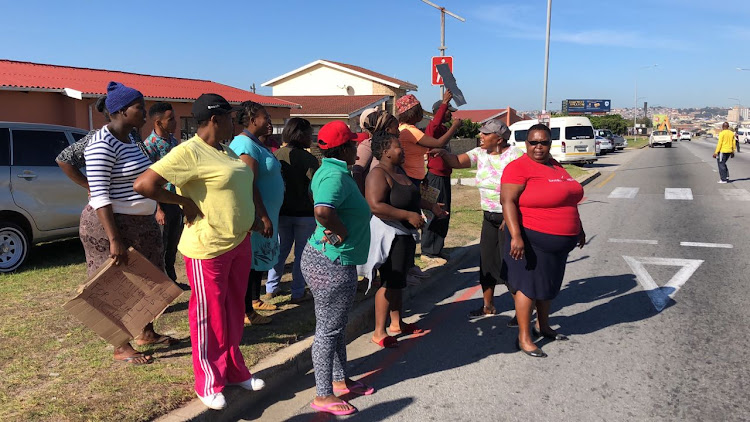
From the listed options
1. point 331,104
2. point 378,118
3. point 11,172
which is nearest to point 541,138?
point 378,118

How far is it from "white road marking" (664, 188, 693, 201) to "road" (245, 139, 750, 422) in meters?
6.81

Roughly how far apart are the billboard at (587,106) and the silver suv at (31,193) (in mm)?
126581

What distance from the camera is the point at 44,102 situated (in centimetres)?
1680

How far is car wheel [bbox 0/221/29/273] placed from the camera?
6559 millimetres

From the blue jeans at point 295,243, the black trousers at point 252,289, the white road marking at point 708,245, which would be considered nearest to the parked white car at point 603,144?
the white road marking at point 708,245

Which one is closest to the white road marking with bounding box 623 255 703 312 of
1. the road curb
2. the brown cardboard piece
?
the brown cardboard piece

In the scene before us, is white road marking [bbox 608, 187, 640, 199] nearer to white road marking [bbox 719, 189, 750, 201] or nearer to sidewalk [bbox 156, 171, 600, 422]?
white road marking [bbox 719, 189, 750, 201]

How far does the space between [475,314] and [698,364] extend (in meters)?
1.95

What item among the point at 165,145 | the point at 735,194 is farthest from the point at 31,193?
the point at 735,194

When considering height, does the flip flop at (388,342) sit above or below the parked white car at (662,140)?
above

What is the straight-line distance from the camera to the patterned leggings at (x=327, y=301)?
3.48 meters

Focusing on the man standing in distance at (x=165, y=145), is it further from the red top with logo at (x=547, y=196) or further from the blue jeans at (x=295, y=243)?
the red top with logo at (x=547, y=196)

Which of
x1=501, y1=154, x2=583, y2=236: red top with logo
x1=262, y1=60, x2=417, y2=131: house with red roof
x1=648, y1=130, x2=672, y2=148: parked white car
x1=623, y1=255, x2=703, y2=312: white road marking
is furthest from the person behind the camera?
x1=648, y1=130, x2=672, y2=148: parked white car

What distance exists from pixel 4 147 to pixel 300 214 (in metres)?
3.81
